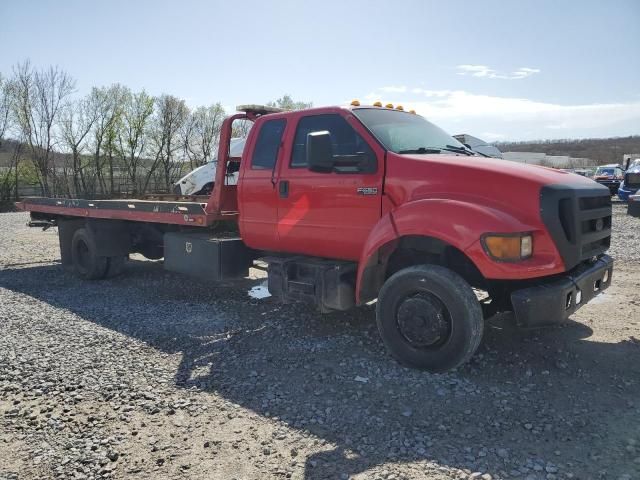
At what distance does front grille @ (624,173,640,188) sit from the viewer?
20.6 meters

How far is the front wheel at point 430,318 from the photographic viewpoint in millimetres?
4012

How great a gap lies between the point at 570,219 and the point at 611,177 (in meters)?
28.6

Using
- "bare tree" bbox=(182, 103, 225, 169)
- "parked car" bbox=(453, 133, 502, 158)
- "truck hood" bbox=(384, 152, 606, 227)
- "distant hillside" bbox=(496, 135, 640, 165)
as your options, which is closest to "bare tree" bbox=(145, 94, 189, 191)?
"bare tree" bbox=(182, 103, 225, 169)

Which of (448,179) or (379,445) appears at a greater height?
(448,179)

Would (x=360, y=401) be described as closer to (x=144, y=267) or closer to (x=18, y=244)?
(x=144, y=267)

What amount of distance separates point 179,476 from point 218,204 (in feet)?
12.6

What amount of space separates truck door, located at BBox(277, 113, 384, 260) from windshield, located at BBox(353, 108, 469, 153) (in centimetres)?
16

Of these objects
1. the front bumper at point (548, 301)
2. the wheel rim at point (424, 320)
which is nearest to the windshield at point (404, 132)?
the wheel rim at point (424, 320)

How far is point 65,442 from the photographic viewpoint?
3.26 m

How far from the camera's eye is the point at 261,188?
560 centimetres

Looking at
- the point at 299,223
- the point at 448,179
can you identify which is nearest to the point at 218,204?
the point at 299,223

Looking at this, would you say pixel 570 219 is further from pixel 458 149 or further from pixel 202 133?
pixel 202 133

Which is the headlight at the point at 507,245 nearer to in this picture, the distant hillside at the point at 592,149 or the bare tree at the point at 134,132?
the bare tree at the point at 134,132

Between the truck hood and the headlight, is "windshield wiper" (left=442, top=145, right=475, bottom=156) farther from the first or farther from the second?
the headlight
